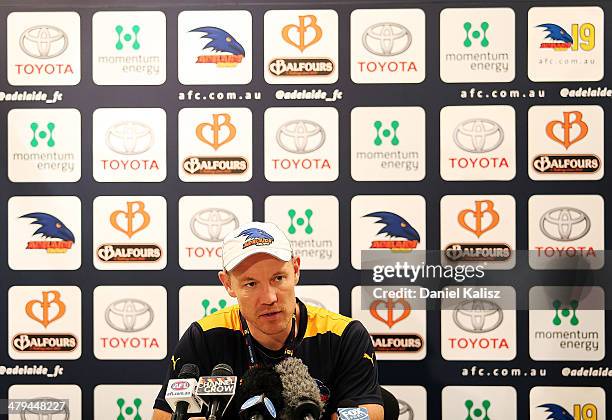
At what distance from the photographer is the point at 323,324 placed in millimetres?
1978

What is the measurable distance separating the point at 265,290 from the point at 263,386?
51cm

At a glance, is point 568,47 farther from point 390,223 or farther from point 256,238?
point 256,238

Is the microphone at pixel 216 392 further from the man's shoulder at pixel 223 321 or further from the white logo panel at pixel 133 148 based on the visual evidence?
the white logo panel at pixel 133 148

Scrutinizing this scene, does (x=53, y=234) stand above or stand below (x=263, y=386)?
above

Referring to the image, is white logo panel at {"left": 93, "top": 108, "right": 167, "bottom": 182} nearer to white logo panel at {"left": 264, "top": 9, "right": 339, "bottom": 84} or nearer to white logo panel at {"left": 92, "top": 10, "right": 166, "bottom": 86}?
white logo panel at {"left": 92, "top": 10, "right": 166, "bottom": 86}

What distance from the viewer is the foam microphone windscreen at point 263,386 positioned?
51.5 inches

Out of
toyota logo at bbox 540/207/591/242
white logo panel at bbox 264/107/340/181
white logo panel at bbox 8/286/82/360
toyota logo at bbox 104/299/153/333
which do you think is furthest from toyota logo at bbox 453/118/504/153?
white logo panel at bbox 8/286/82/360

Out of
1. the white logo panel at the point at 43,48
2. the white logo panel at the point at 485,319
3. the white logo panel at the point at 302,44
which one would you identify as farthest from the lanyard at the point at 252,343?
the white logo panel at the point at 43,48

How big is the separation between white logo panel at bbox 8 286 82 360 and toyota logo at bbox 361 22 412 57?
4.99ft

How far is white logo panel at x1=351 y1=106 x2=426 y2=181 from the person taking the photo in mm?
2479

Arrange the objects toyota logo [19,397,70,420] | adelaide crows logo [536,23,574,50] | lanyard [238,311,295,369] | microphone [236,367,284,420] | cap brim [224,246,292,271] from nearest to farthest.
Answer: microphone [236,367,284,420] < cap brim [224,246,292,271] < lanyard [238,311,295,369] < adelaide crows logo [536,23,574,50] < toyota logo [19,397,70,420]

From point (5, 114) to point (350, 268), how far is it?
4.98 ft

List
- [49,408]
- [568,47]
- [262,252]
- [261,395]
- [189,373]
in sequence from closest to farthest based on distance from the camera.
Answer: [261,395] < [189,373] < [262,252] < [568,47] < [49,408]

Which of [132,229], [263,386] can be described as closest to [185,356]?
[263,386]
